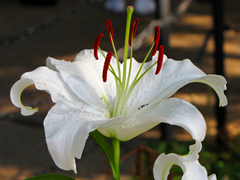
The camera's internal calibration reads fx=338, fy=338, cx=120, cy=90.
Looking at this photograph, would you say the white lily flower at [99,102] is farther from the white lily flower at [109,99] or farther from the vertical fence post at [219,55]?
the vertical fence post at [219,55]

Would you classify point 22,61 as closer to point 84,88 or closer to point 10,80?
point 10,80

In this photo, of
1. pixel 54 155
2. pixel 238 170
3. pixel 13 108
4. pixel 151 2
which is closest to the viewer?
pixel 54 155

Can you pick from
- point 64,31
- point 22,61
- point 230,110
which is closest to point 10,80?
point 22,61

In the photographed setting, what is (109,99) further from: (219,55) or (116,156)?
(219,55)

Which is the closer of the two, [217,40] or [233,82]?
[217,40]

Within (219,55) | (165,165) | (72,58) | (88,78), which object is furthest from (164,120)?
(72,58)

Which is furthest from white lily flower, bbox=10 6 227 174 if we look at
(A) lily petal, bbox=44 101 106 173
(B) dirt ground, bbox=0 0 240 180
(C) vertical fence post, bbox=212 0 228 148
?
(C) vertical fence post, bbox=212 0 228 148
